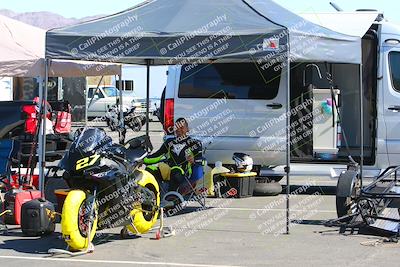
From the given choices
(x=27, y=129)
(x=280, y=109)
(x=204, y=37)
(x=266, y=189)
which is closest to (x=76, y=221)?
(x=204, y=37)

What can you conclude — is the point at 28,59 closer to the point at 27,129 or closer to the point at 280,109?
the point at 27,129

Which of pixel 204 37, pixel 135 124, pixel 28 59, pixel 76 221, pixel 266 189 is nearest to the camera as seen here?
pixel 76 221

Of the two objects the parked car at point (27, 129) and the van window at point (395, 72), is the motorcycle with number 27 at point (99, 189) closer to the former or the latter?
the parked car at point (27, 129)

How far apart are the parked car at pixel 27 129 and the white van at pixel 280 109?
181 centimetres

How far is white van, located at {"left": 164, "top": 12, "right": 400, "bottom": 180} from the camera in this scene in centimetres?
1175

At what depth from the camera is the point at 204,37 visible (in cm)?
869

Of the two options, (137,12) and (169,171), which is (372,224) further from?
(137,12)

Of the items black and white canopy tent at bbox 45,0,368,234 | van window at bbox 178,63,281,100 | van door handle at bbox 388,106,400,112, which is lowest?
van door handle at bbox 388,106,400,112

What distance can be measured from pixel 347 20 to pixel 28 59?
499cm

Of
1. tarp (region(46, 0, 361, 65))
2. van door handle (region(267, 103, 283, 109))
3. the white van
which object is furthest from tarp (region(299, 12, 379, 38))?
tarp (region(46, 0, 361, 65))

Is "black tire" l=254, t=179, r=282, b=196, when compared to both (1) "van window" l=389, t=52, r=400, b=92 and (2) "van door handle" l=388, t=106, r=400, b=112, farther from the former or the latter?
(1) "van window" l=389, t=52, r=400, b=92

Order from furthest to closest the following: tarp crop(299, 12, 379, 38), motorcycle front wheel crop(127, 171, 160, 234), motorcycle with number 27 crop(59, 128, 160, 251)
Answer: tarp crop(299, 12, 379, 38), motorcycle front wheel crop(127, 171, 160, 234), motorcycle with number 27 crop(59, 128, 160, 251)

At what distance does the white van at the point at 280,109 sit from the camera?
11.8m

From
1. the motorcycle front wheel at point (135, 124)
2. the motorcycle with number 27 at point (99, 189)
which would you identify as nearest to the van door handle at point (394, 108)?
the motorcycle with number 27 at point (99, 189)
